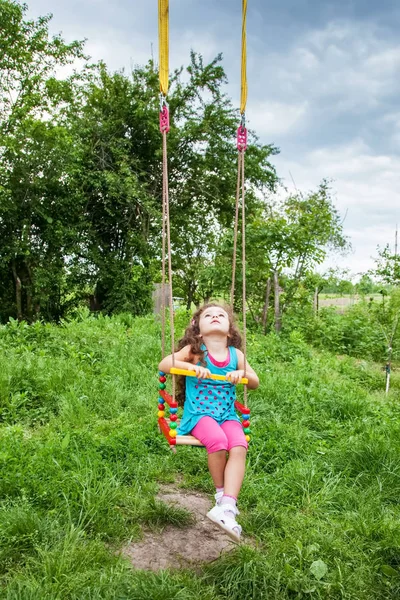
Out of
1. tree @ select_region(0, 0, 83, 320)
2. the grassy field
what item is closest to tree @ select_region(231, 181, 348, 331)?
the grassy field

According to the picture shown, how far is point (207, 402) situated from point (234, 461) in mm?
396

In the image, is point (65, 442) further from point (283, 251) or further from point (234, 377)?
point (283, 251)

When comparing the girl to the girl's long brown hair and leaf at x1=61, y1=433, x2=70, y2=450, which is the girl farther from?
leaf at x1=61, y1=433, x2=70, y2=450

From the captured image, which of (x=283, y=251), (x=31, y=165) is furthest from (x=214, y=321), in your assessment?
(x=31, y=165)

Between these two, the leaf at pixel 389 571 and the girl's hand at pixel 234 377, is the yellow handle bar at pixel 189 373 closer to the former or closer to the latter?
the girl's hand at pixel 234 377

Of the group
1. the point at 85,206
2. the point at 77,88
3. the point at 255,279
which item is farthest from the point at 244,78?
the point at 77,88

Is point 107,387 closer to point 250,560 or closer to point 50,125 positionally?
point 250,560

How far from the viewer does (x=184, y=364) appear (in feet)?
9.89

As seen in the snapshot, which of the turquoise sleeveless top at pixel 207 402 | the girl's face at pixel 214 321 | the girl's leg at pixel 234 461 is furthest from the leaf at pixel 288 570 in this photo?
the girl's face at pixel 214 321

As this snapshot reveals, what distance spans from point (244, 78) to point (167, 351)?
4010 mm

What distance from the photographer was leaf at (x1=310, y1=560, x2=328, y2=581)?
2.62m

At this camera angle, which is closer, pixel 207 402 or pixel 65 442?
pixel 207 402

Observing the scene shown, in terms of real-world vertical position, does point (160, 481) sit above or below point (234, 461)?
below

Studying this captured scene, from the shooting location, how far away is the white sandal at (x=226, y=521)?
2498mm
